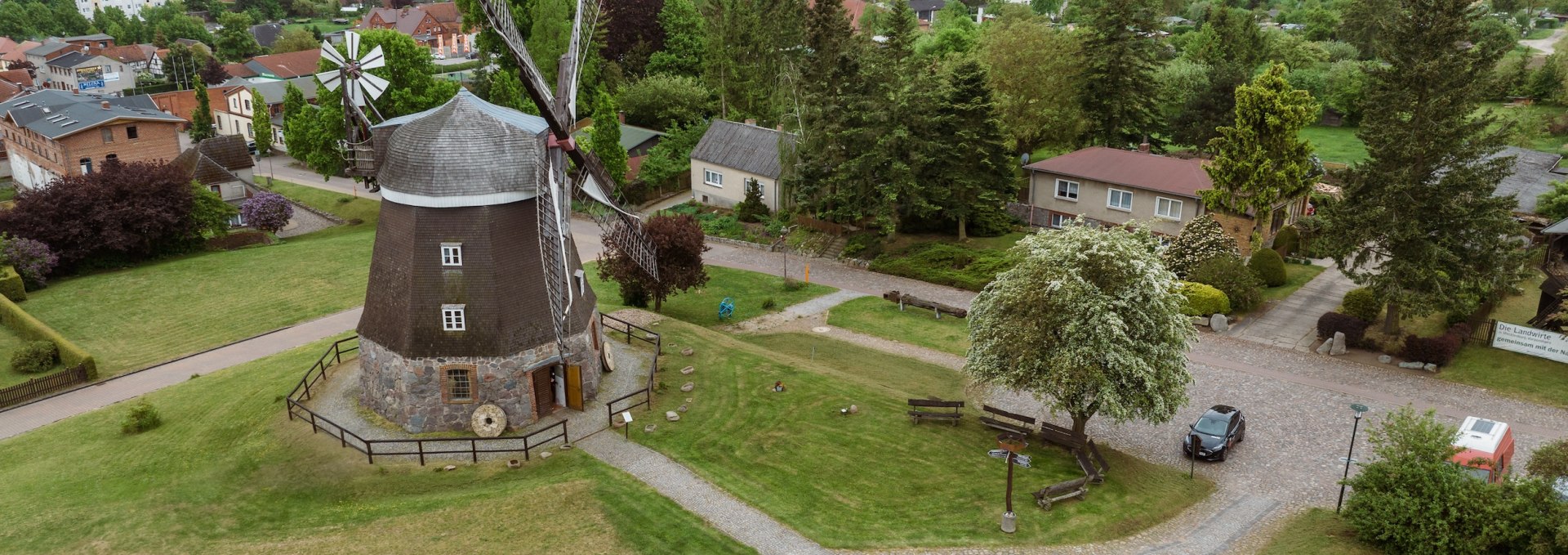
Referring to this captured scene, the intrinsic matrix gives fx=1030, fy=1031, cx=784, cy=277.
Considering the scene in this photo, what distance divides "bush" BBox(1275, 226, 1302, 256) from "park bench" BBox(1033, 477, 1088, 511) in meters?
32.5

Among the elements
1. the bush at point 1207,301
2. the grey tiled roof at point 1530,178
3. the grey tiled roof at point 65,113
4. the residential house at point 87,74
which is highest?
the residential house at point 87,74

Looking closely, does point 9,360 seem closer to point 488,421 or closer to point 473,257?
point 488,421

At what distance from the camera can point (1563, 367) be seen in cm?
4162

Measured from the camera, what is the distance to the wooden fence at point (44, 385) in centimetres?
4153

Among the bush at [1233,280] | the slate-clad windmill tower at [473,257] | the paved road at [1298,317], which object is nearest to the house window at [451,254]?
the slate-clad windmill tower at [473,257]

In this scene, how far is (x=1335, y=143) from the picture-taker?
9075 centimetres

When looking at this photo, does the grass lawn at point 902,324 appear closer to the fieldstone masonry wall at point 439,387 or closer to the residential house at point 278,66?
the fieldstone masonry wall at point 439,387

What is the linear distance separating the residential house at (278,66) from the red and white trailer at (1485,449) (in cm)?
13316

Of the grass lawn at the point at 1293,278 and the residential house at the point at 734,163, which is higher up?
the residential house at the point at 734,163

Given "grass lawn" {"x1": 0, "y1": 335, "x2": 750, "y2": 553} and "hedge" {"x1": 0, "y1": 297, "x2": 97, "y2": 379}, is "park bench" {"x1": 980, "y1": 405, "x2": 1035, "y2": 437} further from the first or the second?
"hedge" {"x1": 0, "y1": 297, "x2": 97, "y2": 379}

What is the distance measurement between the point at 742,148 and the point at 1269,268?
34.6 meters

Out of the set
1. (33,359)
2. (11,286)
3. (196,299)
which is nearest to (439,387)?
(33,359)

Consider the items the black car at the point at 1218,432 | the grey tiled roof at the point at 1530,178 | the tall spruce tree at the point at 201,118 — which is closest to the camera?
the black car at the point at 1218,432

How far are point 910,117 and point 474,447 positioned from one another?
33168 millimetres
